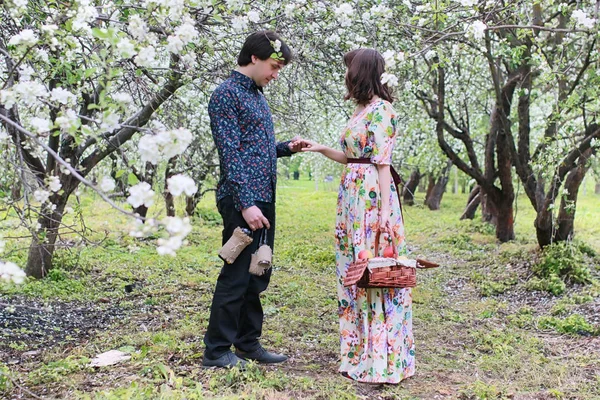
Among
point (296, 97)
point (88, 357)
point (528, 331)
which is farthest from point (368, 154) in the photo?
point (296, 97)

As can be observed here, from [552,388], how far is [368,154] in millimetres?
1764

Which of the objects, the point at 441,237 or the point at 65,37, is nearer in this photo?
the point at 65,37

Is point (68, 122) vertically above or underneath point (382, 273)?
above

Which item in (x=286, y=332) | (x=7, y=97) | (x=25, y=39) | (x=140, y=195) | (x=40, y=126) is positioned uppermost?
(x=25, y=39)

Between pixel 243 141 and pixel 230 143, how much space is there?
13cm

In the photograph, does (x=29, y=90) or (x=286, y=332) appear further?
(x=286, y=332)

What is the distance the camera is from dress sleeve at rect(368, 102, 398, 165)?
342 cm

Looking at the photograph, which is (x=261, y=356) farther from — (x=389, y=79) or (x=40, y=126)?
(x=40, y=126)

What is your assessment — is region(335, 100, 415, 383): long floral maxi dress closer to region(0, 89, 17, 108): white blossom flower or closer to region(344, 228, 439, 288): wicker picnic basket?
region(344, 228, 439, 288): wicker picnic basket

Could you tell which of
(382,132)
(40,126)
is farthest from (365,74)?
(40,126)

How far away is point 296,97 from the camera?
6.71 m

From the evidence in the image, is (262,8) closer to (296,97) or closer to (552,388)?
(296,97)

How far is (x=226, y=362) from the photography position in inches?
134

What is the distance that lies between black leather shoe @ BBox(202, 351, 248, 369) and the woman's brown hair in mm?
1676
